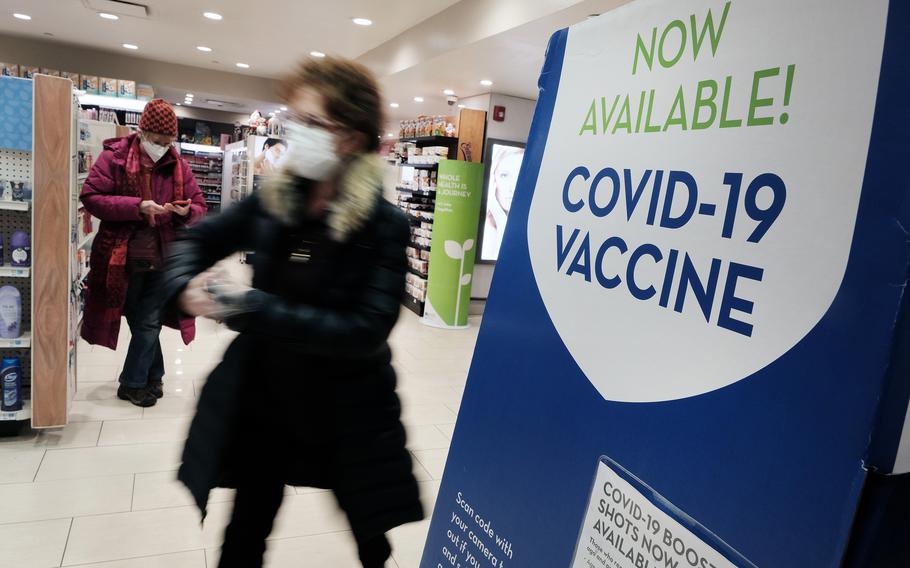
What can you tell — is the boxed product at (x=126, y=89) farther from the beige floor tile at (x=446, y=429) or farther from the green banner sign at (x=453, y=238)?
the beige floor tile at (x=446, y=429)

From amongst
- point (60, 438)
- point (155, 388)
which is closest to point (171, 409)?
point (155, 388)

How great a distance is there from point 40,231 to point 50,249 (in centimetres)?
9

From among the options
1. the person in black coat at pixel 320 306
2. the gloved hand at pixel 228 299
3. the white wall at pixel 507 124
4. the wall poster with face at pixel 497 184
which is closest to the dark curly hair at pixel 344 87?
the person in black coat at pixel 320 306

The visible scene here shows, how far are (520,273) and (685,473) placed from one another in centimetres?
54

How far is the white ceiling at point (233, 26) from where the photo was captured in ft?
20.4

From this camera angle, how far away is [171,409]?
3.57 metres

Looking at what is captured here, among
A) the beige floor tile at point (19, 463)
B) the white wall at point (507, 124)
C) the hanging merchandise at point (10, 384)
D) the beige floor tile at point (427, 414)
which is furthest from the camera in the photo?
the white wall at point (507, 124)

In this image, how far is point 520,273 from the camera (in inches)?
50.9

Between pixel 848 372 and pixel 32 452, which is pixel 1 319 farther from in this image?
pixel 848 372

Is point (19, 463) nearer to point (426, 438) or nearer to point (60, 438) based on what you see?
point (60, 438)

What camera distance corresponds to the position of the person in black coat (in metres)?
1.28

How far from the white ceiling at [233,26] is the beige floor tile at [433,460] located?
13.7ft

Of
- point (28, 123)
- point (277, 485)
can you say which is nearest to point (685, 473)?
point (277, 485)

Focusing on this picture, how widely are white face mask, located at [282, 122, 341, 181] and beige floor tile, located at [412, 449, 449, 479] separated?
82.4 inches
